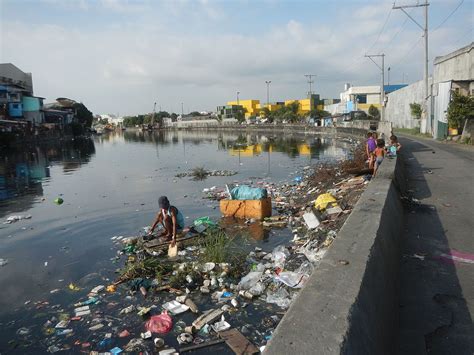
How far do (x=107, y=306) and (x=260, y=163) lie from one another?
20.3m

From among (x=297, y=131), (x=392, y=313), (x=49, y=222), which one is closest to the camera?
(x=392, y=313)

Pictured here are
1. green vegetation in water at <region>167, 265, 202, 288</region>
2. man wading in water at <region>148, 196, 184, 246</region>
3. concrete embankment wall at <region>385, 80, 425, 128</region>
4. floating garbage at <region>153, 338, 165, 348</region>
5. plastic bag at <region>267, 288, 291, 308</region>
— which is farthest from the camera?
concrete embankment wall at <region>385, 80, 425, 128</region>

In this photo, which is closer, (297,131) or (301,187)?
(301,187)

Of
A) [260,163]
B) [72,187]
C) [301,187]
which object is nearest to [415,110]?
[260,163]

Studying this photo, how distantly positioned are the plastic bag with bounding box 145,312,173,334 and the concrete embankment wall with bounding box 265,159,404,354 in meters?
2.68

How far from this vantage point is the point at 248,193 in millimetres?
11047

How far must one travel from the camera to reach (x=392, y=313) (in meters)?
3.53

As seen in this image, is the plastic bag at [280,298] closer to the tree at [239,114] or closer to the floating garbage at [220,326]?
the floating garbage at [220,326]

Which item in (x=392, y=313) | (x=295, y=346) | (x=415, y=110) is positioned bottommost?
(x=392, y=313)

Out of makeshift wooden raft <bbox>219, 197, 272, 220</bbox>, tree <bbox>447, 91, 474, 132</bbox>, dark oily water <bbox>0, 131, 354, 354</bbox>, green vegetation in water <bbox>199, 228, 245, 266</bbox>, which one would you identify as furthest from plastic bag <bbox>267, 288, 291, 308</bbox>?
tree <bbox>447, 91, 474, 132</bbox>

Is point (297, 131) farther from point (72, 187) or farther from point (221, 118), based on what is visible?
point (221, 118)

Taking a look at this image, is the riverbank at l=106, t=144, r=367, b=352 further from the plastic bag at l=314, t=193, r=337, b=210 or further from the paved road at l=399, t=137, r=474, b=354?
the paved road at l=399, t=137, r=474, b=354

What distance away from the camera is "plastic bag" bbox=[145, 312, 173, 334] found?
5.29 m

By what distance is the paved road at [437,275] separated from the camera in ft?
10.9
